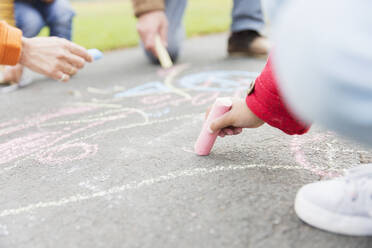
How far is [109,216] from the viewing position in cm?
84

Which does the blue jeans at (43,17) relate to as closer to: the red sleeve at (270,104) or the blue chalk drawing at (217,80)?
the blue chalk drawing at (217,80)

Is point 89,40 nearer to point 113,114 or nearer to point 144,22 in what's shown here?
point 144,22

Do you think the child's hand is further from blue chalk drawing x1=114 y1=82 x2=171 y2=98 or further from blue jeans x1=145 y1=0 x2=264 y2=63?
blue jeans x1=145 y1=0 x2=264 y2=63

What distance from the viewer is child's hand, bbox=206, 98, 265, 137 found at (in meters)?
0.94

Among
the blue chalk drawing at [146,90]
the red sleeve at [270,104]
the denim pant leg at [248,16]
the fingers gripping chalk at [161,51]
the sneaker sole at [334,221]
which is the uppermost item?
the red sleeve at [270,104]

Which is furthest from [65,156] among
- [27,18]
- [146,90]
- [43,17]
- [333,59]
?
[43,17]

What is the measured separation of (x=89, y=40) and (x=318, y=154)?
2.59m

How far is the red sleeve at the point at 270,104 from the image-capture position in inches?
34.0

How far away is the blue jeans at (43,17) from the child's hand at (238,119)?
1544mm

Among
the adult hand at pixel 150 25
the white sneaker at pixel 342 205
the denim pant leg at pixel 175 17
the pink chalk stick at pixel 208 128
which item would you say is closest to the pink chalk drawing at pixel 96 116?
the adult hand at pixel 150 25

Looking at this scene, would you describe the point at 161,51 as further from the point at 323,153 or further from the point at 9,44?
the point at 323,153

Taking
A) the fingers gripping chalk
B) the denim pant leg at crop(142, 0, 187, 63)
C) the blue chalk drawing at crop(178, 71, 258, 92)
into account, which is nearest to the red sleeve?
the blue chalk drawing at crop(178, 71, 258, 92)

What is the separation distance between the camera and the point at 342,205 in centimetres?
76

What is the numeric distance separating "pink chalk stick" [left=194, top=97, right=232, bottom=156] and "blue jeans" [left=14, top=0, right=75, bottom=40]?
147 cm
